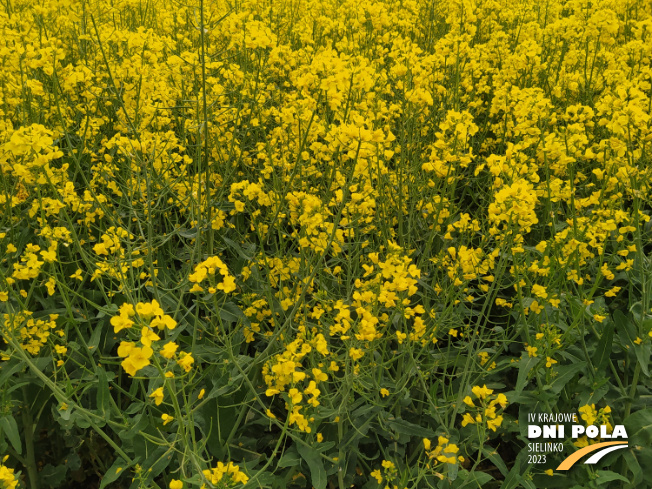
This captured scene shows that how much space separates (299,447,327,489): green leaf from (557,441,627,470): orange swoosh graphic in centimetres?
104

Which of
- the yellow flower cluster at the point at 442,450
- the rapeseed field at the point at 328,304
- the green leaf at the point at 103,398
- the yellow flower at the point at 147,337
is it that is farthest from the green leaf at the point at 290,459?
the yellow flower at the point at 147,337

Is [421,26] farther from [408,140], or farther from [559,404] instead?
[559,404]

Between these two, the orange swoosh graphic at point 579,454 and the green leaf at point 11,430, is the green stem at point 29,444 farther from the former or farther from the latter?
the orange swoosh graphic at point 579,454

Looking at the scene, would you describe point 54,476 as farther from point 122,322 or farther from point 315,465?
point 122,322

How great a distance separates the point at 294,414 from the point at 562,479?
1322mm

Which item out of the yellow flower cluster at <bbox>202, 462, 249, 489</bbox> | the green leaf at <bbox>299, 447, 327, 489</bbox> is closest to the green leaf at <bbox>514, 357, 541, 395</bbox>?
the green leaf at <bbox>299, 447, 327, 489</bbox>

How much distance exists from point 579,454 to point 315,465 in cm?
115

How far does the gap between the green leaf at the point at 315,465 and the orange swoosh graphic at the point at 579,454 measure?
1.04 metres

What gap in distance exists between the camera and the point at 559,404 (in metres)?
2.62

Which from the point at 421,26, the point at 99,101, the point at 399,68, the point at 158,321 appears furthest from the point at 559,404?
the point at 421,26

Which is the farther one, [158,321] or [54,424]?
[54,424]

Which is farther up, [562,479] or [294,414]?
[294,414]

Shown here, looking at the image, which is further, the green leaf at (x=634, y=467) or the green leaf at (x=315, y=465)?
the green leaf at (x=634, y=467)

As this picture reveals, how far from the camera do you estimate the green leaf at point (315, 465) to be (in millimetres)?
2174
